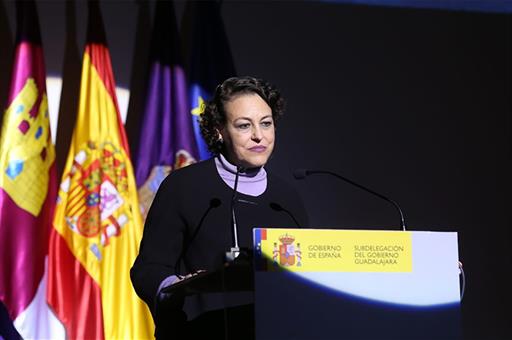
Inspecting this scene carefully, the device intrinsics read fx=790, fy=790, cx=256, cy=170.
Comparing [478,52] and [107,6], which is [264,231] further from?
[478,52]

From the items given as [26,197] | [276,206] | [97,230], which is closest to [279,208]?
[276,206]

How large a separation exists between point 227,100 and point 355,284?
0.90 meters

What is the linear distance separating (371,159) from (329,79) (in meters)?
0.59

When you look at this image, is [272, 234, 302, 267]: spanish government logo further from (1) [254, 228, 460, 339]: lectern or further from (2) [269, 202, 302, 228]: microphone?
(2) [269, 202, 302, 228]: microphone

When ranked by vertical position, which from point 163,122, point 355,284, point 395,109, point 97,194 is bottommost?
point 355,284

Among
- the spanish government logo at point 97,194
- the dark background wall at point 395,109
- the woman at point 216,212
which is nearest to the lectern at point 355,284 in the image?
the woman at point 216,212

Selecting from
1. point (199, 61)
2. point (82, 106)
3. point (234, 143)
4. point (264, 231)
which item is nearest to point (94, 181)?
point (82, 106)

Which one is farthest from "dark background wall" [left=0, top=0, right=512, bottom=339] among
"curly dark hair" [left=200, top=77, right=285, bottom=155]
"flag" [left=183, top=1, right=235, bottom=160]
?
"curly dark hair" [left=200, top=77, right=285, bottom=155]

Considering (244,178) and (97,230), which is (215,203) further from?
(97,230)

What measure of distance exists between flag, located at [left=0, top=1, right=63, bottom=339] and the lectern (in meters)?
2.66

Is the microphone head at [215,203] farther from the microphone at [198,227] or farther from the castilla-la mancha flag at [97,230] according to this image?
the castilla-la mancha flag at [97,230]

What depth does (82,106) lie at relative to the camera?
4.43m

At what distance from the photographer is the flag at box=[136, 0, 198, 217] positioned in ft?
14.8

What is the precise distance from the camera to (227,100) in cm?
254
